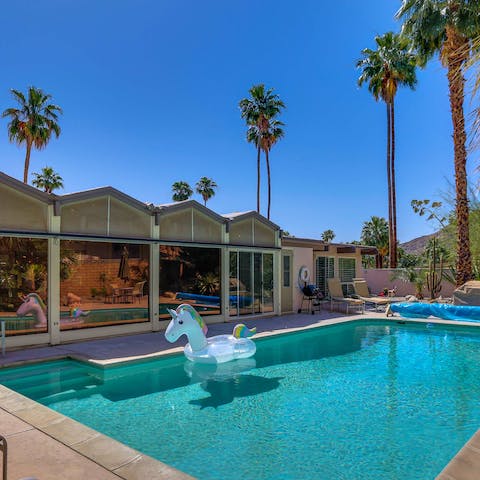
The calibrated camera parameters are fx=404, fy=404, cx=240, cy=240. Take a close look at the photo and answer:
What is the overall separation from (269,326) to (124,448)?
979 cm

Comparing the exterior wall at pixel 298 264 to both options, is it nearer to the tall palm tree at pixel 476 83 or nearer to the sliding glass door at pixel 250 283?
the sliding glass door at pixel 250 283

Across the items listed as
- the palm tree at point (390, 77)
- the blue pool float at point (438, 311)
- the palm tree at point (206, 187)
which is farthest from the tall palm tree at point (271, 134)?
the blue pool float at point (438, 311)

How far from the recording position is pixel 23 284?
9922 mm

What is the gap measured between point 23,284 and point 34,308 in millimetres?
648

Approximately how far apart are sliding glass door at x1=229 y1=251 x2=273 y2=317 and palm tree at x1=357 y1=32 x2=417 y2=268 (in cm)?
1361

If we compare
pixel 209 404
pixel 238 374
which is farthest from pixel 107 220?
pixel 209 404

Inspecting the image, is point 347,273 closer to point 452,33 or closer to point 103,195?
point 452,33

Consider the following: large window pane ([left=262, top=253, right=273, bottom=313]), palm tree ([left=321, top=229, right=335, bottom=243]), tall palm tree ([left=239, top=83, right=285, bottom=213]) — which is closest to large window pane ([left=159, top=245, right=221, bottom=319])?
large window pane ([left=262, top=253, right=273, bottom=313])

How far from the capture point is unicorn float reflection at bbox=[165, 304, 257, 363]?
27.2 ft

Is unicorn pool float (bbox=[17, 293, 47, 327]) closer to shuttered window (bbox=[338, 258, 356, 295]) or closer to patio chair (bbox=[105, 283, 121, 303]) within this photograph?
patio chair (bbox=[105, 283, 121, 303])

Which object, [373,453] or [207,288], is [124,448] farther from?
[207,288]

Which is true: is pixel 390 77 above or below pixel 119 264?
above

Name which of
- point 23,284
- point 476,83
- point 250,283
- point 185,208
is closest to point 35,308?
point 23,284

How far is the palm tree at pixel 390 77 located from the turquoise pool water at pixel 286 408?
1736 centimetres
